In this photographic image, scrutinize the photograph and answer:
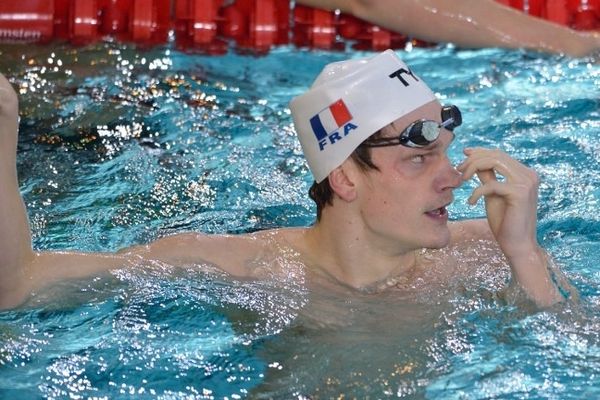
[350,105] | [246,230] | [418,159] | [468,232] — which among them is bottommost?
[246,230]

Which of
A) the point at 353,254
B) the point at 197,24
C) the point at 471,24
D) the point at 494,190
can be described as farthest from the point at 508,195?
the point at 197,24

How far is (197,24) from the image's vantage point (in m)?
6.43

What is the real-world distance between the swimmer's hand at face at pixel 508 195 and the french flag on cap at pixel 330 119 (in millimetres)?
377

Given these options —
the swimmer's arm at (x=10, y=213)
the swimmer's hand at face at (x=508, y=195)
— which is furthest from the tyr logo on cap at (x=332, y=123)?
the swimmer's arm at (x=10, y=213)

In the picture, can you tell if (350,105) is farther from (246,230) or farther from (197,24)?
(197,24)

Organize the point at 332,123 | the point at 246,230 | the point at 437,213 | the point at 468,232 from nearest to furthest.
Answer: the point at 437,213
the point at 332,123
the point at 468,232
the point at 246,230

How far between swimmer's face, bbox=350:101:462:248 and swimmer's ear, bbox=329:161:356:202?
25mm

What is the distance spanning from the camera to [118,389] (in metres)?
3.09

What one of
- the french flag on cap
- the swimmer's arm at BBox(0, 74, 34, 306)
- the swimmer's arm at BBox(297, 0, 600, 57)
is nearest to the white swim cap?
the french flag on cap

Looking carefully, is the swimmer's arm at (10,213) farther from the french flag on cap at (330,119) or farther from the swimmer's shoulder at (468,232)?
the swimmer's shoulder at (468,232)

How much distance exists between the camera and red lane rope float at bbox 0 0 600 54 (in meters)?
6.33

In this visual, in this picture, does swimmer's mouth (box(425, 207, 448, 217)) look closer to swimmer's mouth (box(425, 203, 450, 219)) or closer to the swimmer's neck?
swimmer's mouth (box(425, 203, 450, 219))

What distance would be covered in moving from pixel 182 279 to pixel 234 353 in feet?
1.10

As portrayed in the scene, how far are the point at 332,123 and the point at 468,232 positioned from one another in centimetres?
68
